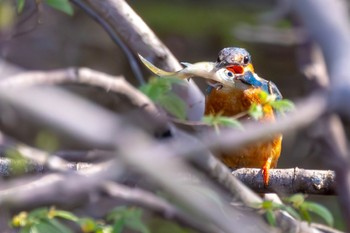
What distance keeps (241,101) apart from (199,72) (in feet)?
2.03

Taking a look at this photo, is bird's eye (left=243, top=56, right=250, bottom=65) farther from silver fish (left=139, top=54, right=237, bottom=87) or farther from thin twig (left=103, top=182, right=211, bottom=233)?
thin twig (left=103, top=182, right=211, bottom=233)

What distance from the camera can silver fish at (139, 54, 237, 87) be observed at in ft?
5.36

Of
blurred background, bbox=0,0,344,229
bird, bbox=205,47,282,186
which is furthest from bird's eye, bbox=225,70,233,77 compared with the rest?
blurred background, bbox=0,0,344,229

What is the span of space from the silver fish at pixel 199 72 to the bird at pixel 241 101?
21 cm

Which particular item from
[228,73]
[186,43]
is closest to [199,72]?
[228,73]

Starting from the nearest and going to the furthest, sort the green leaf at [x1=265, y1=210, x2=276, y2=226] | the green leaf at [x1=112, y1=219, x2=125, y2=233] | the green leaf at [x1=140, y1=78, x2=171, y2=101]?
the green leaf at [x1=140, y1=78, x2=171, y2=101]
the green leaf at [x1=265, y1=210, x2=276, y2=226]
the green leaf at [x1=112, y1=219, x2=125, y2=233]

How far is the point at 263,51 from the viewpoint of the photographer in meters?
4.19

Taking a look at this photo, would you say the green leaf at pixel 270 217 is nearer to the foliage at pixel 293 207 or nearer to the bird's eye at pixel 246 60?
the foliage at pixel 293 207

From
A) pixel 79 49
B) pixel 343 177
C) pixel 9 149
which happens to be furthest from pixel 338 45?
pixel 79 49

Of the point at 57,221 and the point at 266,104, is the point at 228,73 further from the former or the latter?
the point at 57,221

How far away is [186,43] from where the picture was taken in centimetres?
411

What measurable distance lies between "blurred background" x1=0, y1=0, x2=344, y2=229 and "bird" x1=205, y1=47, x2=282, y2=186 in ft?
5.66

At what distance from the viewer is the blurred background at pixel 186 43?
4020 millimetres

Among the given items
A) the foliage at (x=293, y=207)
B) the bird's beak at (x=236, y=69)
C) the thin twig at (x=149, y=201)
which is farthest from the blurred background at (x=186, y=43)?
the foliage at (x=293, y=207)
